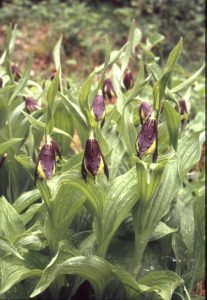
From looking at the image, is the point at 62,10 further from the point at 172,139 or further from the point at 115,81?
the point at 172,139

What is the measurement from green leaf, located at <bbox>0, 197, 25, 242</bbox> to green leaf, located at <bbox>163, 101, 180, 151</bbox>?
1.60 feet

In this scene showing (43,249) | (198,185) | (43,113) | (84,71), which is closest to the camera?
(43,249)

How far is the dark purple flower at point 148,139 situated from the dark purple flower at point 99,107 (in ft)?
0.95

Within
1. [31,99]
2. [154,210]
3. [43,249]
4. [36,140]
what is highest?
[31,99]

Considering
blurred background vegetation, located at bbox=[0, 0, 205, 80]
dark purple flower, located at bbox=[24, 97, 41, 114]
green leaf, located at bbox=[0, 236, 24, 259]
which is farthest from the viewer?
blurred background vegetation, located at bbox=[0, 0, 205, 80]

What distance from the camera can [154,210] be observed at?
4.84 ft

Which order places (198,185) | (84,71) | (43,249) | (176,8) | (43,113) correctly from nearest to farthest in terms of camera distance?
1. (43,249)
2. (198,185)
3. (43,113)
4. (84,71)
5. (176,8)

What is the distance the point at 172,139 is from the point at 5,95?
2.07 ft

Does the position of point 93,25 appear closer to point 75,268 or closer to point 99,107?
point 99,107

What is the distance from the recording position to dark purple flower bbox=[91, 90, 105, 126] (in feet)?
5.18

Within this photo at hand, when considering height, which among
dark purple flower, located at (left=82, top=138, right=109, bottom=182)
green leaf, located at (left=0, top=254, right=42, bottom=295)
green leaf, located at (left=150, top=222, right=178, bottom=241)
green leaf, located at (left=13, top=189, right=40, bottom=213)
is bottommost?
green leaf, located at (left=0, top=254, right=42, bottom=295)

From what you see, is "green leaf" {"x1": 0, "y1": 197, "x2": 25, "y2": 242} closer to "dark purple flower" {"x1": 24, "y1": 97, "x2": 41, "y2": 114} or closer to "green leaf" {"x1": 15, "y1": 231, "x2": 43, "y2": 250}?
"green leaf" {"x1": 15, "y1": 231, "x2": 43, "y2": 250}

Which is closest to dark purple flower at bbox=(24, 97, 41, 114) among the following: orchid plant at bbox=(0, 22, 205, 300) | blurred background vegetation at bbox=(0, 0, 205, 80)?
orchid plant at bbox=(0, 22, 205, 300)

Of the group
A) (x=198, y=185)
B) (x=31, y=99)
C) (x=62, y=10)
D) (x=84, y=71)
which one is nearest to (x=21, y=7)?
(x=62, y=10)
